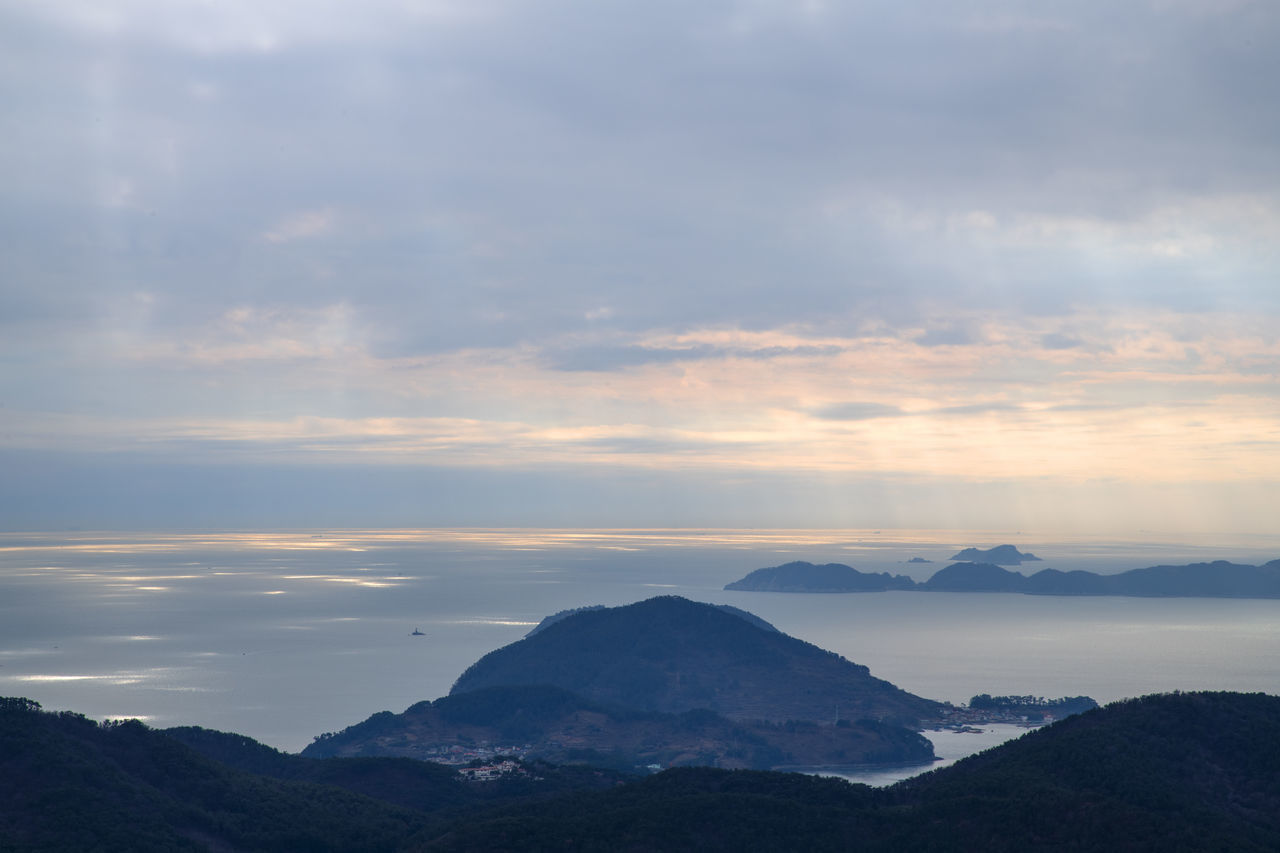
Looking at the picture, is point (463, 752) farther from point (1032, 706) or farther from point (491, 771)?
point (1032, 706)

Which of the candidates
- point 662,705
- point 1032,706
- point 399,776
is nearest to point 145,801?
point 399,776

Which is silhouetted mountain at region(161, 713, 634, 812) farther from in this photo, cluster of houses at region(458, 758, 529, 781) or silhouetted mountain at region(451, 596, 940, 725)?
silhouetted mountain at region(451, 596, 940, 725)

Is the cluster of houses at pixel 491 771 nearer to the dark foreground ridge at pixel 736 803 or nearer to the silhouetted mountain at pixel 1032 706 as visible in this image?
the dark foreground ridge at pixel 736 803

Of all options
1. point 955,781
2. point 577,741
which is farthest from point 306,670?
point 955,781

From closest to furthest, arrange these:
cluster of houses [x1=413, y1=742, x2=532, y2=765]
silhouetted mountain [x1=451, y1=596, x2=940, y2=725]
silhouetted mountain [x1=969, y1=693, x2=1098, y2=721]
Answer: cluster of houses [x1=413, y1=742, x2=532, y2=765]
silhouetted mountain [x1=451, y1=596, x2=940, y2=725]
silhouetted mountain [x1=969, y1=693, x2=1098, y2=721]

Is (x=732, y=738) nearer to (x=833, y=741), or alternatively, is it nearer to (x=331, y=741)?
(x=833, y=741)

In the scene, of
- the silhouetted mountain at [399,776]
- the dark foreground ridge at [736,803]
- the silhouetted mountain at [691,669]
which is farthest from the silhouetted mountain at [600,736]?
the dark foreground ridge at [736,803]

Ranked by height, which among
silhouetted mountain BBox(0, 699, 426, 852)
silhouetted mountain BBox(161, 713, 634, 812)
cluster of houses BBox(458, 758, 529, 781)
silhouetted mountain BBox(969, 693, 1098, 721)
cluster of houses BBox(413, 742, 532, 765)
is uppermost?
silhouetted mountain BBox(0, 699, 426, 852)

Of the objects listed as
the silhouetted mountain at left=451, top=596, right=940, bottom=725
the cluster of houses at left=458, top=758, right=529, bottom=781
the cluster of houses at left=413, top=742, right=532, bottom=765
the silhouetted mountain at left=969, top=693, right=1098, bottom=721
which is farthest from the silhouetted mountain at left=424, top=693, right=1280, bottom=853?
the silhouetted mountain at left=969, top=693, right=1098, bottom=721
